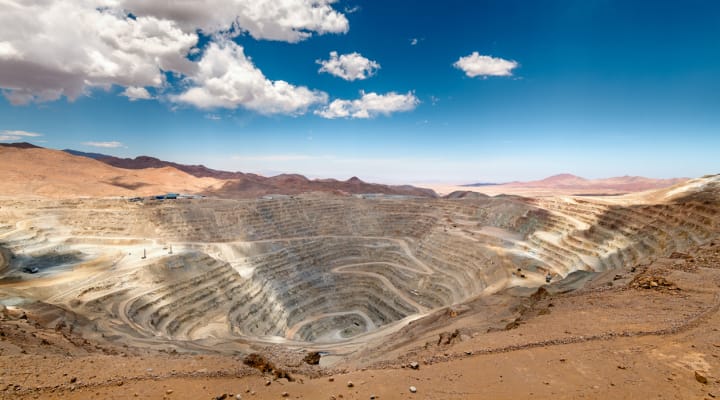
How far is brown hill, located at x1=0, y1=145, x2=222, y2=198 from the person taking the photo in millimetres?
81250

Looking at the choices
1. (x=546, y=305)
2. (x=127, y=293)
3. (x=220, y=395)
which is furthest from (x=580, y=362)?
(x=127, y=293)

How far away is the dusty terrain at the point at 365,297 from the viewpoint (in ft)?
33.5

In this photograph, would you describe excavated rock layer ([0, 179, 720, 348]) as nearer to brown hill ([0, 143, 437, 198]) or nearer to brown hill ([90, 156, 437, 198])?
brown hill ([0, 143, 437, 198])

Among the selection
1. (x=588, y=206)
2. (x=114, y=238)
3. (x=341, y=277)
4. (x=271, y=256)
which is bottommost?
(x=341, y=277)

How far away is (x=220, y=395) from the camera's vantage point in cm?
959

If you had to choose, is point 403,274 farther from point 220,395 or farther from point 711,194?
point 220,395

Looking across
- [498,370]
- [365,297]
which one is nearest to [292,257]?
[365,297]

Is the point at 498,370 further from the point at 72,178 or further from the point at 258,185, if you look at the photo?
the point at 72,178

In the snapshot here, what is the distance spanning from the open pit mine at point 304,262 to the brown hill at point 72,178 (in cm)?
3329

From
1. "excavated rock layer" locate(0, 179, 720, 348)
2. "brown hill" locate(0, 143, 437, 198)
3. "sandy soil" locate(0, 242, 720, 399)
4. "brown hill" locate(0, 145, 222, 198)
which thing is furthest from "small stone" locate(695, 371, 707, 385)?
"brown hill" locate(0, 145, 222, 198)

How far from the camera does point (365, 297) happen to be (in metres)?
51.6

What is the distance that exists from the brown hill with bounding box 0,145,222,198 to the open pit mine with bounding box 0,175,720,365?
33289 millimetres

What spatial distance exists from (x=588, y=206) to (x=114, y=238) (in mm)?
74182

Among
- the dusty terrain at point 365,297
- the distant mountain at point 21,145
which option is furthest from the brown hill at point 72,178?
the dusty terrain at point 365,297
